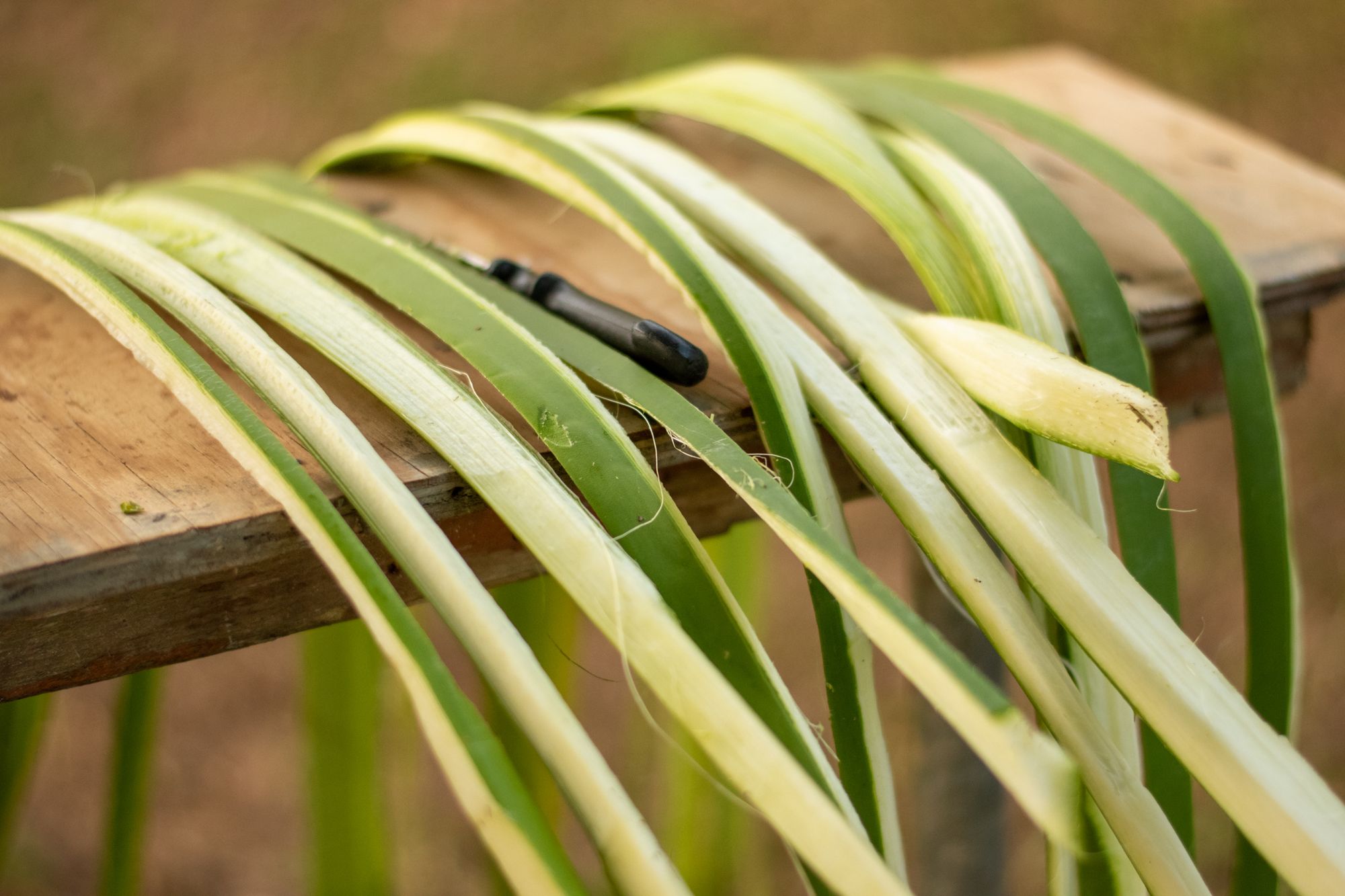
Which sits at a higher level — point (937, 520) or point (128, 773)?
point (937, 520)

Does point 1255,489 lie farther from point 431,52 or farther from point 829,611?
point 431,52

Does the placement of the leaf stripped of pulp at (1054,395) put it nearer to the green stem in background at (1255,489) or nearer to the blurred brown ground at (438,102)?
the green stem in background at (1255,489)

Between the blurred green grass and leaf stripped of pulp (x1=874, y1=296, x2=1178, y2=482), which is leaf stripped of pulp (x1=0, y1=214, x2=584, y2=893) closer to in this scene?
leaf stripped of pulp (x1=874, y1=296, x2=1178, y2=482)

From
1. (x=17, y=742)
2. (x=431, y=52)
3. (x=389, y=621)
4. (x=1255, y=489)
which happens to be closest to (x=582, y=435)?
(x=389, y=621)

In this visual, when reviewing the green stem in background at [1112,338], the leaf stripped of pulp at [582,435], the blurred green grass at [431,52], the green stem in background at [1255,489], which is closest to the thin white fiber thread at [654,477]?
the leaf stripped of pulp at [582,435]

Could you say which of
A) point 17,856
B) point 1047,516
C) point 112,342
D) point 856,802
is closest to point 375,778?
point 112,342

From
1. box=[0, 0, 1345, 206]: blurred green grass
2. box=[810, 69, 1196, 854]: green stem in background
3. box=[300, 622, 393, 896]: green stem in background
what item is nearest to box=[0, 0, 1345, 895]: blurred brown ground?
box=[0, 0, 1345, 206]: blurred green grass
